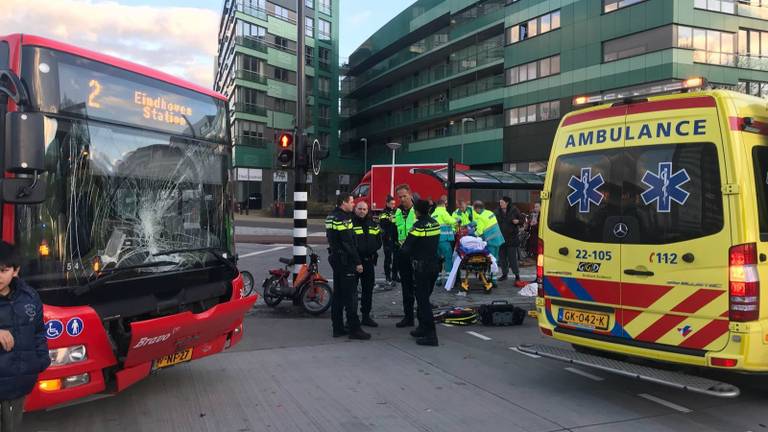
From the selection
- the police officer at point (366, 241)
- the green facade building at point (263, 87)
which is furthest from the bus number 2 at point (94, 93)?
the green facade building at point (263, 87)

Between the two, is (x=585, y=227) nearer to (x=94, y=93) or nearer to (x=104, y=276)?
(x=104, y=276)

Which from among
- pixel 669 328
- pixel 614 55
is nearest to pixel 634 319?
pixel 669 328

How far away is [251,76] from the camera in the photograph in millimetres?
58469

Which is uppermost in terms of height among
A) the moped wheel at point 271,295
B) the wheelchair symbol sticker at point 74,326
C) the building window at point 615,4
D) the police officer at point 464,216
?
the building window at point 615,4

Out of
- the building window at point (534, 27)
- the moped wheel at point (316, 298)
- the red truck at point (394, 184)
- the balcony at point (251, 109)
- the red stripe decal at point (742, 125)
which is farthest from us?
the balcony at point (251, 109)

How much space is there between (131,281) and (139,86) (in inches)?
61.9

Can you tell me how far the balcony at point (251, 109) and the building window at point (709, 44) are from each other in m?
39.2

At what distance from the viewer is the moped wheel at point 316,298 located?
29.3ft

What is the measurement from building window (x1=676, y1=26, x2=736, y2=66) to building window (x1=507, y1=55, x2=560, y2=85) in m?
8.62

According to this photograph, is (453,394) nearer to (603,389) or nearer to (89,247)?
(603,389)

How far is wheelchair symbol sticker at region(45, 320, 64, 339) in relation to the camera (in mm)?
3662

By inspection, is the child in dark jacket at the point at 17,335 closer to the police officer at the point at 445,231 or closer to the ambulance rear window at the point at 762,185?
the ambulance rear window at the point at 762,185

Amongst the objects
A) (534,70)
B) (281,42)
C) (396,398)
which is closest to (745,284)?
(396,398)

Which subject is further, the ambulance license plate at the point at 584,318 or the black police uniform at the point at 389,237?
the black police uniform at the point at 389,237
